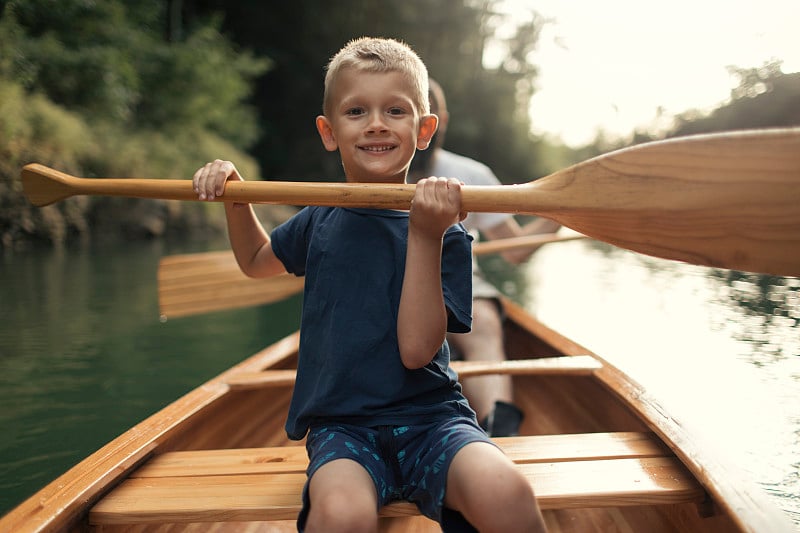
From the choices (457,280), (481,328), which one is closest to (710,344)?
(481,328)

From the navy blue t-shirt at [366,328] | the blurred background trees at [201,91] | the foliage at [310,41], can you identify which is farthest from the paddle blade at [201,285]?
the foliage at [310,41]

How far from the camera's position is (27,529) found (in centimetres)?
89

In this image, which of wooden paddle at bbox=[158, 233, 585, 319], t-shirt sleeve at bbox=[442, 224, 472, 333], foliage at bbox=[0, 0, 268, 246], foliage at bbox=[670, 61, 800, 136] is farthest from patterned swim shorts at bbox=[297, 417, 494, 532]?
foliage at bbox=[0, 0, 268, 246]

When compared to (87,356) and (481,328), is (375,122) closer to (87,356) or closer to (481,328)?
(481,328)

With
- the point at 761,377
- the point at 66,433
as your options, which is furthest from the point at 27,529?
the point at 761,377

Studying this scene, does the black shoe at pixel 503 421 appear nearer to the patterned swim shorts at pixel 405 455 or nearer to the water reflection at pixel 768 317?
the patterned swim shorts at pixel 405 455

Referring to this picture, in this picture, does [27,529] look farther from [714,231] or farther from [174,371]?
[174,371]

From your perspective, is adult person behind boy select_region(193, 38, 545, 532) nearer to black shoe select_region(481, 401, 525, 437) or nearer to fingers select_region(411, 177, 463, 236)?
fingers select_region(411, 177, 463, 236)

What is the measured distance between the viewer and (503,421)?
1799 mm

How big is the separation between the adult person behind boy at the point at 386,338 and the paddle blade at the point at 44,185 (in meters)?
0.37

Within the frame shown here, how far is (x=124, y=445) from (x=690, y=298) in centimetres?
410

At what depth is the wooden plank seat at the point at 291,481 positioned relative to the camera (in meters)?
0.99

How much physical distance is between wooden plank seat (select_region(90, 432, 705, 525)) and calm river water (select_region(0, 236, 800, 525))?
0.14m

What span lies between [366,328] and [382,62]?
1.32 ft
